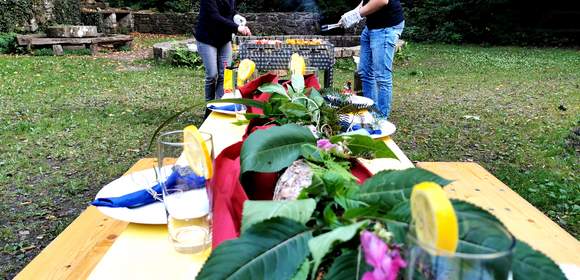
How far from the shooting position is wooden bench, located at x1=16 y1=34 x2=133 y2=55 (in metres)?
11.5

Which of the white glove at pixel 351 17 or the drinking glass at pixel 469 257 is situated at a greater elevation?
the white glove at pixel 351 17

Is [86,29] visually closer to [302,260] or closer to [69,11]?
[69,11]

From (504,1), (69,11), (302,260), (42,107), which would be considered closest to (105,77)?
(42,107)

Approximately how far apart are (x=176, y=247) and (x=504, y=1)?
17.8m

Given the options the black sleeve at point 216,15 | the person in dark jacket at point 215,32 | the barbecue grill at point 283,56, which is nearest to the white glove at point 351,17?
the barbecue grill at point 283,56

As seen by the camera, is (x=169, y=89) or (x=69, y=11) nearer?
(x=169, y=89)

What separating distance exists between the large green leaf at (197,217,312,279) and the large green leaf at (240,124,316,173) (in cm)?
32

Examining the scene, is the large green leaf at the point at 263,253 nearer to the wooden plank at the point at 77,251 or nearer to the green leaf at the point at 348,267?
the green leaf at the point at 348,267

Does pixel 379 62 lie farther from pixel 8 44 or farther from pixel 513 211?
pixel 8 44

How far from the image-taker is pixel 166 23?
1708 cm

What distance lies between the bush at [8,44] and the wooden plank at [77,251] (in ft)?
37.4

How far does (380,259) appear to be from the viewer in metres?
0.60

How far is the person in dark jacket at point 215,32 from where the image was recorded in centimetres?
448

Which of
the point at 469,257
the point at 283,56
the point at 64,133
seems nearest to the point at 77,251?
the point at 469,257
